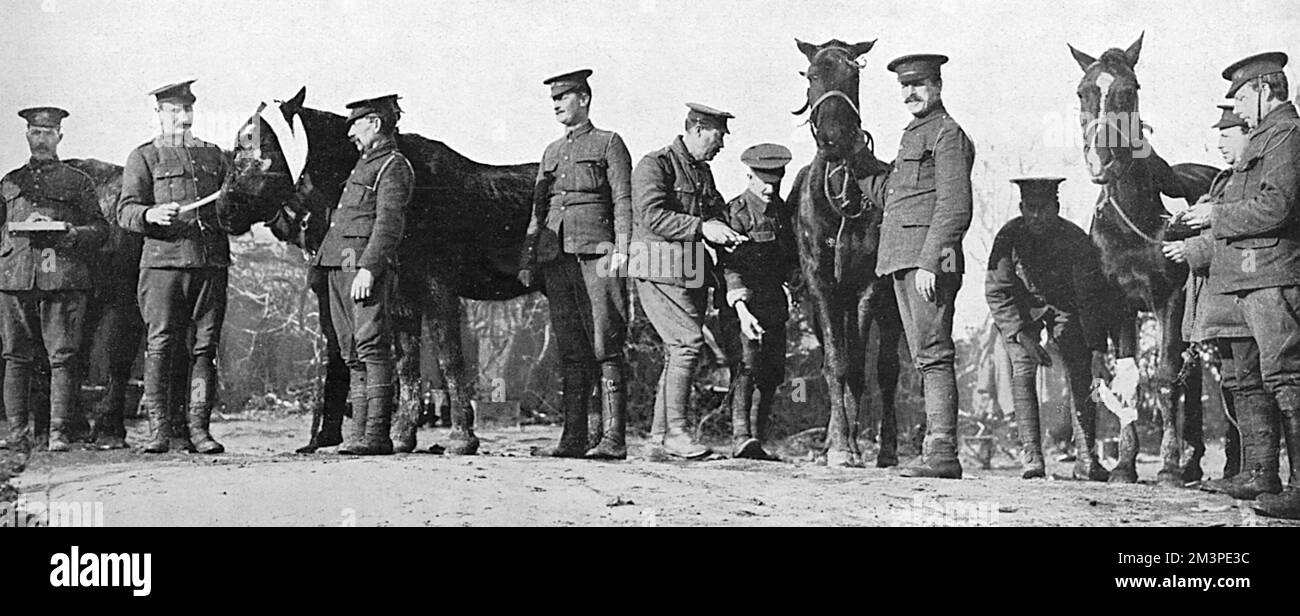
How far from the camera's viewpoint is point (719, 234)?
8.63 meters

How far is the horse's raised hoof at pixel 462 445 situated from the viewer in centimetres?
882

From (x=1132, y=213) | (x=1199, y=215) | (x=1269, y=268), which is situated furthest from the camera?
(x=1132, y=213)

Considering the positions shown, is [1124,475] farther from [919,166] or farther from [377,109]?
[377,109]

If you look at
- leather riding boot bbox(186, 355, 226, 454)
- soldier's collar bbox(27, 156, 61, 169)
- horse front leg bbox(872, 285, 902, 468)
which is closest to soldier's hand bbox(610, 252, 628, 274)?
horse front leg bbox(872, 285, 902, 468)

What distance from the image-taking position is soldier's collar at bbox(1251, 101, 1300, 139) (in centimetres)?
805

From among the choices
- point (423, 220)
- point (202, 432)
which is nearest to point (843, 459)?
point (423, 220)

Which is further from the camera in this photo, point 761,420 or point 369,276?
point 761,420

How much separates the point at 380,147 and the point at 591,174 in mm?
1239

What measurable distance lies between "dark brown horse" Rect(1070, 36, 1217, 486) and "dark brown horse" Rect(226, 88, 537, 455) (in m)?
3.33

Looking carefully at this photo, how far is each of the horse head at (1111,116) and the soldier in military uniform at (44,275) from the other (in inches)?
231

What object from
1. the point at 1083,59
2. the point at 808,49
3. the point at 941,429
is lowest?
the point at 941,429

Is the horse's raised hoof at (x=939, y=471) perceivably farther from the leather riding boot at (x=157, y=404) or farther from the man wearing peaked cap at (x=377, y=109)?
the leather riding boot at (x=157, y=404)

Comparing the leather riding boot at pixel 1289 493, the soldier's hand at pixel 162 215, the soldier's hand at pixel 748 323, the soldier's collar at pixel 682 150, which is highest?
the soldier's collar at pixel 682 150

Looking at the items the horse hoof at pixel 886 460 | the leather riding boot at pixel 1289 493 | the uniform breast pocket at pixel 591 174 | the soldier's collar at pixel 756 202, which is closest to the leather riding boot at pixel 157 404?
the uniform breast pocket at pixel 591 174
